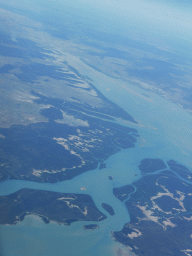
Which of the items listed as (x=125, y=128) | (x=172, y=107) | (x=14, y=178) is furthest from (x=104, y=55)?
(x=14, y=178)

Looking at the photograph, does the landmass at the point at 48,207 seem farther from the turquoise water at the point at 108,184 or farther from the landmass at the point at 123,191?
the landmass at the point at 123,191

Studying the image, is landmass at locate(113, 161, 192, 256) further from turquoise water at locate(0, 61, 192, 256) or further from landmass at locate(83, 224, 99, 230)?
landmass at locate(83, 224, 99, 230)

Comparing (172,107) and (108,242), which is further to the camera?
(172,107)

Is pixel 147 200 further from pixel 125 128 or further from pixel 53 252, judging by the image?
pixel 125 128

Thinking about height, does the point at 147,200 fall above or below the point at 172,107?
below

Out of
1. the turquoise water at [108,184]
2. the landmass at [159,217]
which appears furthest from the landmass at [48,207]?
the landmass at [159,217]

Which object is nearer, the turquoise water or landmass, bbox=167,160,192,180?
the turquoise water

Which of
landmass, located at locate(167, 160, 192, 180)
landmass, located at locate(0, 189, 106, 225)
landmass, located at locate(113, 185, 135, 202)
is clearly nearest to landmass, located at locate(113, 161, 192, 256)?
landmass, located at locate(113, 185, 135, 202)

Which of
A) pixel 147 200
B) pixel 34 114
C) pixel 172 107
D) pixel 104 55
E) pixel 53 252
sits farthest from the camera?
pixel 104 55
